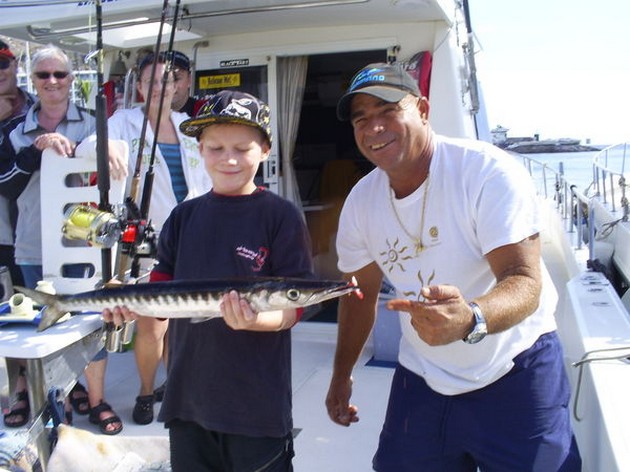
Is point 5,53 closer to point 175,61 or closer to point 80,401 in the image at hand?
point 175,61

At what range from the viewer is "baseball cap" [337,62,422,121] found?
2057mm

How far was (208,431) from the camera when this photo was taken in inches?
85.7

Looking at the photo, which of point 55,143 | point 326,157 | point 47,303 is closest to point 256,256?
point 47,303

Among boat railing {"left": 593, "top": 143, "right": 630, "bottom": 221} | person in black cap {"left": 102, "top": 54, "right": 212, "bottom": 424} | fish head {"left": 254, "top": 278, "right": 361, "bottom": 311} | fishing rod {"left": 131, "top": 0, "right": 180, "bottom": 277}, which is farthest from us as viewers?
boat railing {"left": 593, "top": 143, "right": 630, "bottom": 221}

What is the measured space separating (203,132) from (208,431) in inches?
43.7

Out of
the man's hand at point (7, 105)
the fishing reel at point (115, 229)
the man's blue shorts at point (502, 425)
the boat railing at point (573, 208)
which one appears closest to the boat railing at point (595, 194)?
the boat railing at point (573, 208)

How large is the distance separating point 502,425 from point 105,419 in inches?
102

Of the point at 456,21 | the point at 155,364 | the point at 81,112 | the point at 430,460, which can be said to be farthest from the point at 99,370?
the point at 456,21

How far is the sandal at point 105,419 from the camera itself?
3635 millimetres

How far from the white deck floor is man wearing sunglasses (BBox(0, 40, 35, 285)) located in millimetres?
1115

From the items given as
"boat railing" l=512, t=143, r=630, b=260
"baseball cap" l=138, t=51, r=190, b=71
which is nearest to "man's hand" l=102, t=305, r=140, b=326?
"baseball cap" l=138, t=51, r=190, b=71

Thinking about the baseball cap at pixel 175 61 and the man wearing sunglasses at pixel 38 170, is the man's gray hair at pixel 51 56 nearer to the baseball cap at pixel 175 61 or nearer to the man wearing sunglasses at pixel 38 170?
the man wearing sunglasses at pixel 38 170

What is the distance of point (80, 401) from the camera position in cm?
397

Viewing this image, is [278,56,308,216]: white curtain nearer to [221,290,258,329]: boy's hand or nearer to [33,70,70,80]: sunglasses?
[33,70,70,80]: sunglasses
